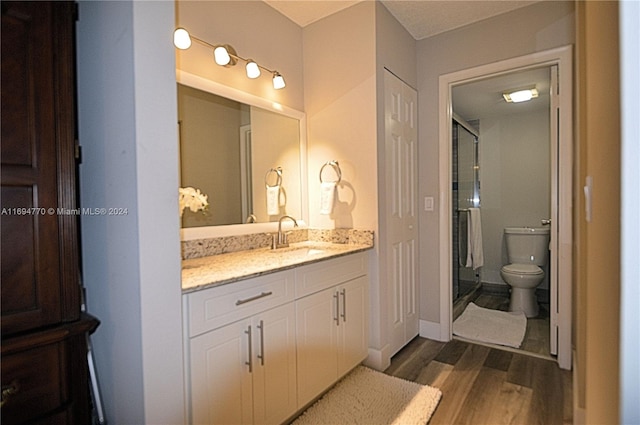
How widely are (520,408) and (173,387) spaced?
72.4 inches

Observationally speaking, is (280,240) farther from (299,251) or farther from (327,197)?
(327,197)

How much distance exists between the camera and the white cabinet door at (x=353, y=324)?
1.98m

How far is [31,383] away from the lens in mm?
974

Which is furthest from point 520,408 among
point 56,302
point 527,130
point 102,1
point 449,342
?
point 527,130

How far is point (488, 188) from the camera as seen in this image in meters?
4.38

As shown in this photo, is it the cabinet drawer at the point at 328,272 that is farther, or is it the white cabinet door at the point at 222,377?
the cabinet drawer at the point at 328,272

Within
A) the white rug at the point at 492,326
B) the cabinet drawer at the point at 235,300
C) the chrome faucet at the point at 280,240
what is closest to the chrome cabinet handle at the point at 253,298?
the cabinet drawer at the point at 235,300

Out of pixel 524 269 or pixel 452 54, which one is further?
pixel 524 269

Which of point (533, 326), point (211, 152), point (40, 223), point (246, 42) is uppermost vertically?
point (246, 42)

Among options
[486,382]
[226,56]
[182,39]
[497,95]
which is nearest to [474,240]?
[497,95]

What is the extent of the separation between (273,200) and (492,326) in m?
2.35

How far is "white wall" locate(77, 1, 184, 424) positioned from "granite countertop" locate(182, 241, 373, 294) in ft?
0.58

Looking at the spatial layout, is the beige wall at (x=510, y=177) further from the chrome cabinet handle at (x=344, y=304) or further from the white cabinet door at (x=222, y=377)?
the white cabinet door at (x=222, y=377)

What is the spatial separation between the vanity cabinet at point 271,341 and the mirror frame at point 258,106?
1.93 feet
